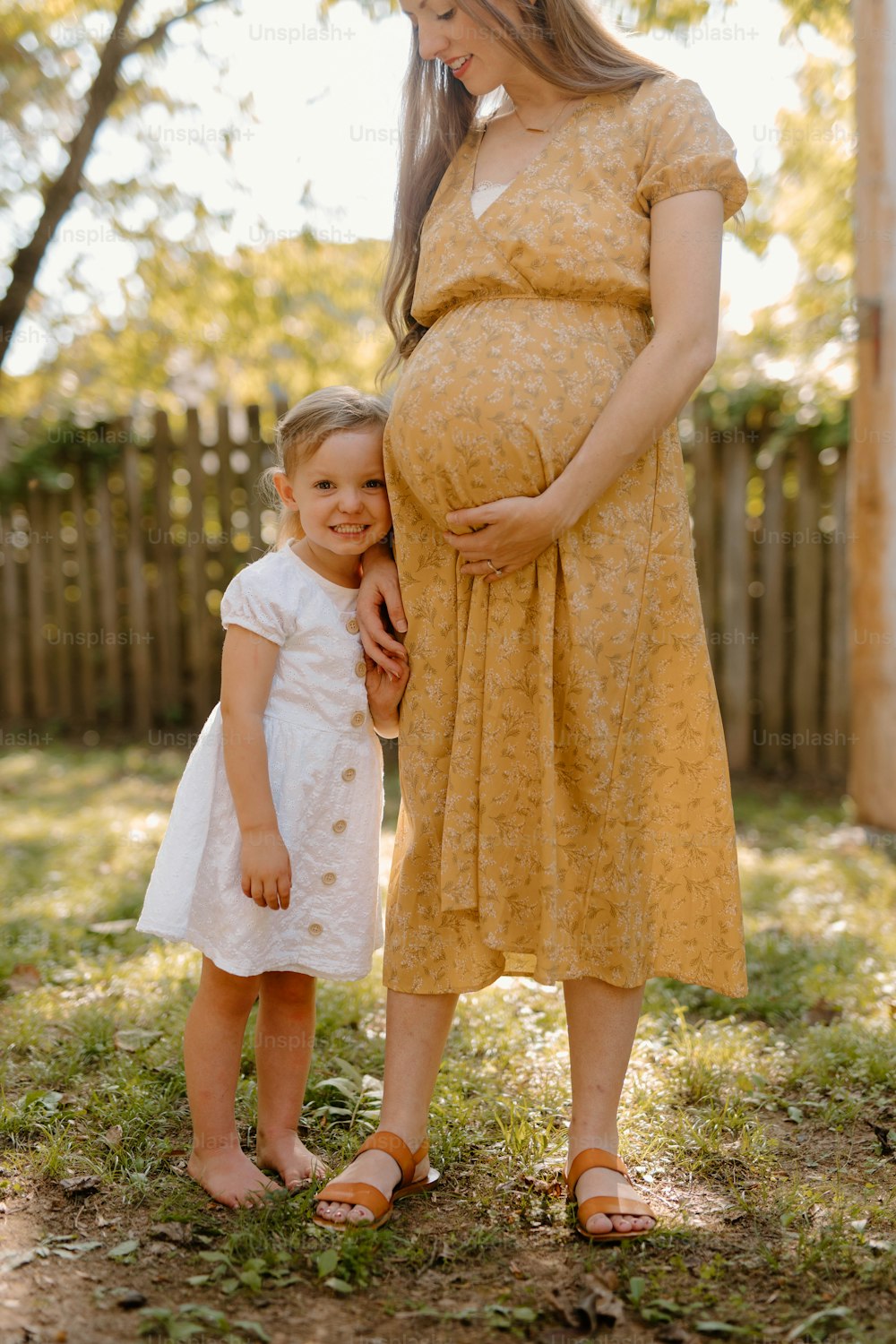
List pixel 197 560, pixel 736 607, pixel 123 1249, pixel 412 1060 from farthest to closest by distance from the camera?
1. pixel 197 560
2. pixel 736 607
3. pixel 412 1060
4. pixel 123 1249

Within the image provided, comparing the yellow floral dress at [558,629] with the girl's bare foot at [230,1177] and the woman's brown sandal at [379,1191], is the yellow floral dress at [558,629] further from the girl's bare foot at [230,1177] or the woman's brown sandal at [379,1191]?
the girl's bare foot at [230,1177]

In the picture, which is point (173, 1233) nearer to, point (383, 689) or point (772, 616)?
point (383, 689)

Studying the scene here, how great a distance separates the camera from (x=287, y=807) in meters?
2.08

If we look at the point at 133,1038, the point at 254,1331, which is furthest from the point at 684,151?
the point at 133,1038

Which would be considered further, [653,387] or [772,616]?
[772,616]

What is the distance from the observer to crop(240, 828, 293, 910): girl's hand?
1.99 meters

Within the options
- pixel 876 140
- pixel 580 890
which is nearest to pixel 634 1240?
pixel 580 890

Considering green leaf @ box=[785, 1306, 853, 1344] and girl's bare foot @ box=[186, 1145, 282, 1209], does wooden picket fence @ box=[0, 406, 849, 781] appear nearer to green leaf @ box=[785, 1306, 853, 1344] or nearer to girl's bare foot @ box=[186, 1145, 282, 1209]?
girl's bare foot @ box=[186, 1145, 282, 1209]

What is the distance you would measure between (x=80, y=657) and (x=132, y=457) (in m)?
1.29

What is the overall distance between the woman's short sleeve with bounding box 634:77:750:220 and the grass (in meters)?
1.71

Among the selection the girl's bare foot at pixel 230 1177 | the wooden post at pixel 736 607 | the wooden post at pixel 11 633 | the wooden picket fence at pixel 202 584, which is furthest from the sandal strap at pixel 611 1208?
the wooden post at pixel 11 633

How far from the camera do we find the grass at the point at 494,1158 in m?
1.74

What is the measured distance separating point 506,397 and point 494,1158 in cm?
139

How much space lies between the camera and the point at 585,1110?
2.08 metres
